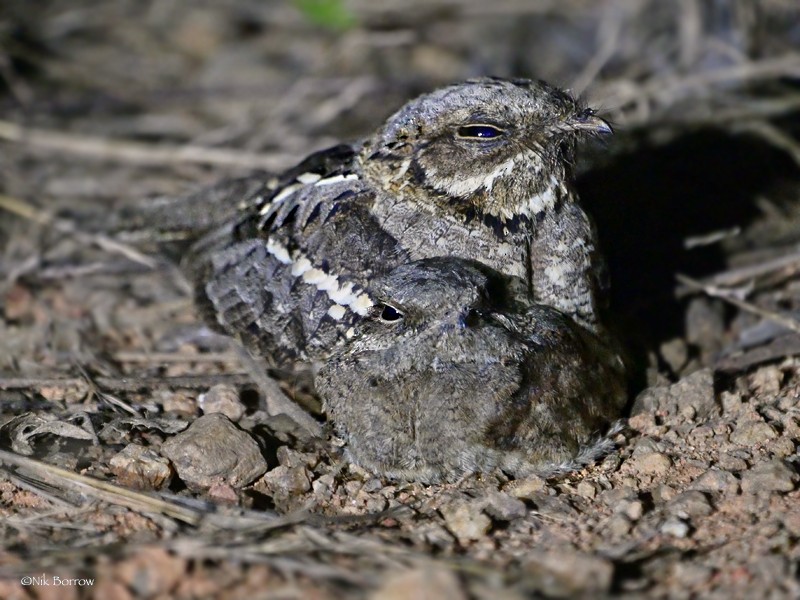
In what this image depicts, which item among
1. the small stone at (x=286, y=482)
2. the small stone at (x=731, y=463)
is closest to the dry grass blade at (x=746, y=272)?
the small stone at (x=731, y=463)

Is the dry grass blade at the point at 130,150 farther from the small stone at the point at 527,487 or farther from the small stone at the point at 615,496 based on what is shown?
the small stone at the point at 615,496

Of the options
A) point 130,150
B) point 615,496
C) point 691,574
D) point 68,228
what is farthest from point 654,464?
point 130,150

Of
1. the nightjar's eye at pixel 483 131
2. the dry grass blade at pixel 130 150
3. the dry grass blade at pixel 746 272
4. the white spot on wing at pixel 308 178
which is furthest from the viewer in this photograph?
the dry grass blade at pixel 130 150

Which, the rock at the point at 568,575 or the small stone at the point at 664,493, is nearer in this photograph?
the rock at the point at 568,575

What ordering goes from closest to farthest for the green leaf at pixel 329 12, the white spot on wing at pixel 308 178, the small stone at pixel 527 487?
1. the small stone at pixel 527 487
2. the white spot on wing at pixel 308 178
3. the green leaf at pixel 329 12

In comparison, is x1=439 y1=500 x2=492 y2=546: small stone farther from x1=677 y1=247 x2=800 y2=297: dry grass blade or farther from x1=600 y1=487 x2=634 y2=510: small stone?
x1=677 y1=247 x2=800 y2=297: dry grass blade
